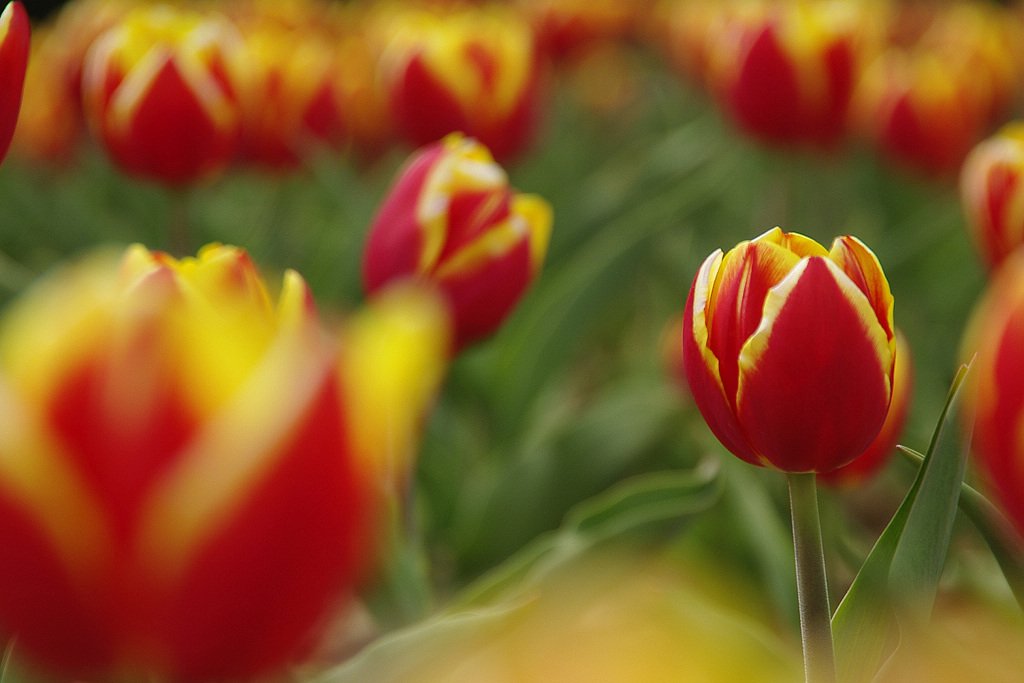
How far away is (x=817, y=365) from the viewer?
28cm

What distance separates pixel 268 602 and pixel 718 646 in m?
0.25

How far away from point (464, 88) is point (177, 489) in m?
0.69

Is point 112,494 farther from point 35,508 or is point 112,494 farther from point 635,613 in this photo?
point 635,613

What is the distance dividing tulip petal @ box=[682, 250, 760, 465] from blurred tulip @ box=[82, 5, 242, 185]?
0.46 m

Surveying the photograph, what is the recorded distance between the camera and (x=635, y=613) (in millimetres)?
Result: 359

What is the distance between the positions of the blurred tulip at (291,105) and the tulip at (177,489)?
845 mm

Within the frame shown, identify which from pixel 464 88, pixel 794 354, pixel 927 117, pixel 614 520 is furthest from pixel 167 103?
pixel 927 117

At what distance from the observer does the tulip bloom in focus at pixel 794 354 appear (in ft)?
0.91

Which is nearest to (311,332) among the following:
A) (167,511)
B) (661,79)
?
(167,511)

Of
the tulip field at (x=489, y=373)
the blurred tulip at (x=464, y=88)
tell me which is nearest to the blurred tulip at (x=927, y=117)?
the tulip field at (x=489, y=373)

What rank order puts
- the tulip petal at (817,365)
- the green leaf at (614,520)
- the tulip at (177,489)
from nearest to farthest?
the tulip at (177,489), the tulip petal at (817,365), the green leaf at (614,520)

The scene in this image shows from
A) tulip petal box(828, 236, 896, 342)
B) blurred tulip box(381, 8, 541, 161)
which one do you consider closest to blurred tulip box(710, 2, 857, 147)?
Result: blurred tulip box(381, 8, 541, 161)

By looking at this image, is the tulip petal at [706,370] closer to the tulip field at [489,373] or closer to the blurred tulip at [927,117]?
the tulip field at [489,373]

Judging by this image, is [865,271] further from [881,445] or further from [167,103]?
[167,103]
